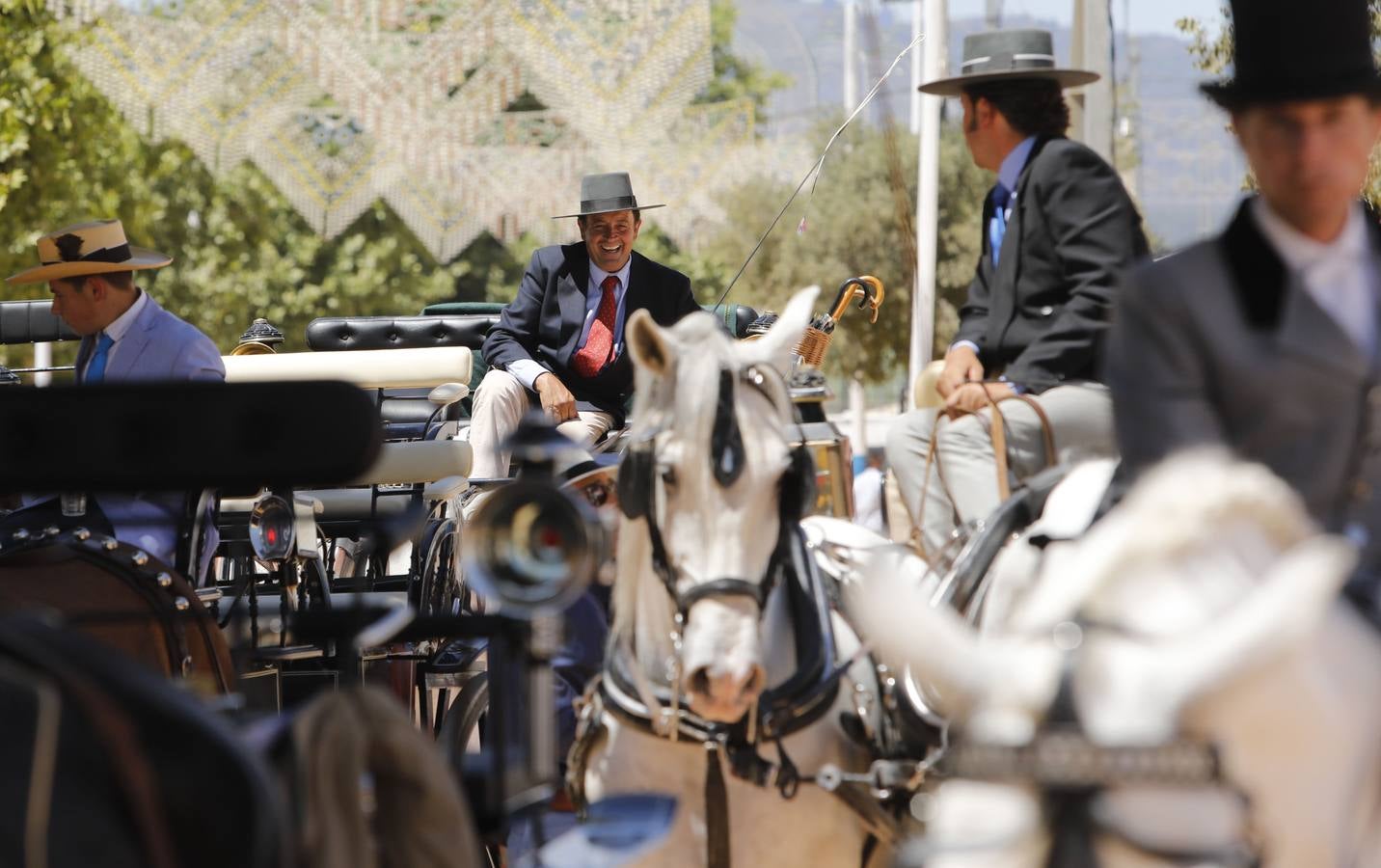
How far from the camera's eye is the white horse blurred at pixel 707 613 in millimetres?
4172

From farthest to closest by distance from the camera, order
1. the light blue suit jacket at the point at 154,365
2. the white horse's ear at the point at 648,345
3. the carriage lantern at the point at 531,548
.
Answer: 1. the light blue suit jacket at the point at 154,365
2. the white horse's ear at the point at 648,345
3. the carriage lantern at the point at 531,548

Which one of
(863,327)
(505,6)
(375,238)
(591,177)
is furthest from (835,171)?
(591,177)

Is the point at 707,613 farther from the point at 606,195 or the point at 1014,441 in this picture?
the point at 606,195

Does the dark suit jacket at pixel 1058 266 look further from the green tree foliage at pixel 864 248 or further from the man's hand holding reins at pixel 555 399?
→ the green tree foliage at pixel 864 248

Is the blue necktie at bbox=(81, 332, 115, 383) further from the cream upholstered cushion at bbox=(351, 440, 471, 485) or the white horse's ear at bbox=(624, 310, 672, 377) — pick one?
the white horse's ear at bbox=(624, 310, 672, 377)

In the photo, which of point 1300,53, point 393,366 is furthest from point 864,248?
point 1300,53

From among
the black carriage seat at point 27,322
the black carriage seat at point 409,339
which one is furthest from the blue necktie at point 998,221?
the black carriage seat at point 27,322

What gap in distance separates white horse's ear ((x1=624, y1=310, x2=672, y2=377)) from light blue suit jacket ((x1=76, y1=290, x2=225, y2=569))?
2392 millimetres

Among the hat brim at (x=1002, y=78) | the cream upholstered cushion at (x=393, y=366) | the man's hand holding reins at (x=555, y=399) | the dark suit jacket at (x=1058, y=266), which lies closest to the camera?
the dark suit jacket at (x=1058, y=266)

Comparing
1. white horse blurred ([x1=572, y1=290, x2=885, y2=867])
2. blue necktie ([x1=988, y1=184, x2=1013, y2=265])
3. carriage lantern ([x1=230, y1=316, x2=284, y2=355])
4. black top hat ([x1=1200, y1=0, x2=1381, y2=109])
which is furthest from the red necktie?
black top hat ([x1=1200, y1=0, x2=1381, y2=109])

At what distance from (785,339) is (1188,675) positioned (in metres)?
2.43

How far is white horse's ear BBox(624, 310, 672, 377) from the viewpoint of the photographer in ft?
14.6

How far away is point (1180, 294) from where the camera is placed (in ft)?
9.64

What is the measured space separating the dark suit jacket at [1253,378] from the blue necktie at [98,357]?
195 inches
